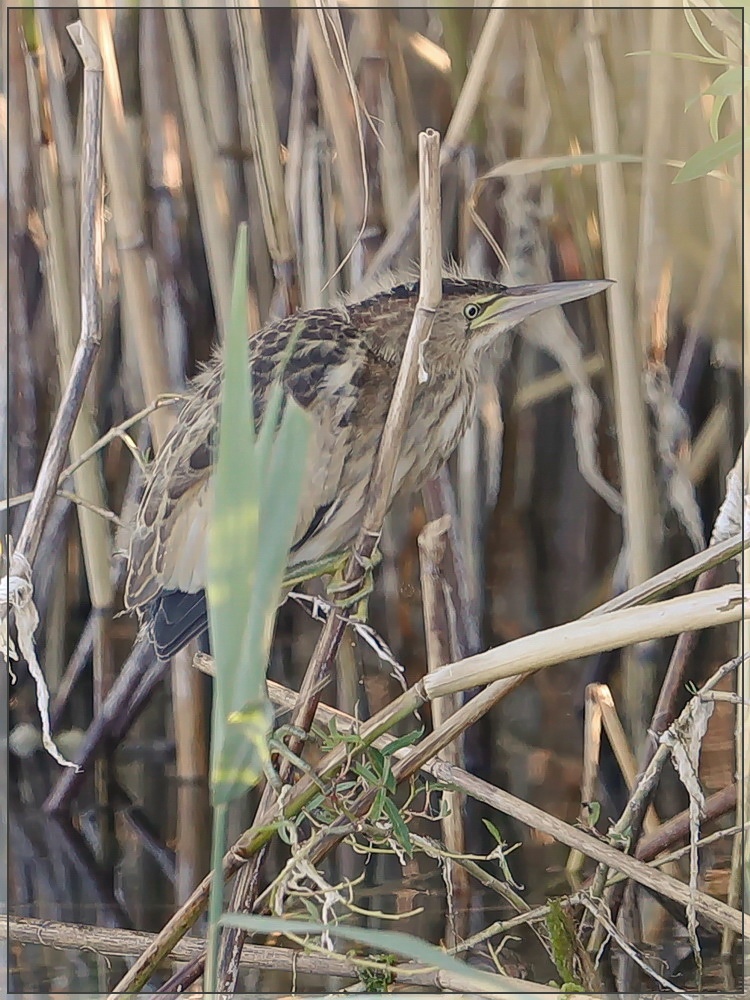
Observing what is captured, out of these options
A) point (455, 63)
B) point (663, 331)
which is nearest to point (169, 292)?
point (455, 63)

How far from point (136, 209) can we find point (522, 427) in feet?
1.05

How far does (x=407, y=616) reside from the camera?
2.54ft

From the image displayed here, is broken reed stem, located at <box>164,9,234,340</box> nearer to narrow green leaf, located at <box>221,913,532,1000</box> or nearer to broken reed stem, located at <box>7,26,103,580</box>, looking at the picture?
broken reed stem, located at <box>7,26,103,580</box>

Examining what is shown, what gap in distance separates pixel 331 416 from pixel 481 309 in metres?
0.13

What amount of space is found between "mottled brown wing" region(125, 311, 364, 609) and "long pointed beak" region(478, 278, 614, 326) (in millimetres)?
101

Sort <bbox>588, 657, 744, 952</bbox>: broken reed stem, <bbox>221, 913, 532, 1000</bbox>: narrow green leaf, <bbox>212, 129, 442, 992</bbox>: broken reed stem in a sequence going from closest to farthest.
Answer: <bbox>221, 913, 532, 1000</bbox>: narrow green leaf → <bbox>212, 129, 442, 992</bbox>: broken reed stem → <bbox>588, 657, 744, 952</bbox>: broken reed stem

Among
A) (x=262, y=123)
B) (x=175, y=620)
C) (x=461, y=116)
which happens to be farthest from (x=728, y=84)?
(x=175, y=620)

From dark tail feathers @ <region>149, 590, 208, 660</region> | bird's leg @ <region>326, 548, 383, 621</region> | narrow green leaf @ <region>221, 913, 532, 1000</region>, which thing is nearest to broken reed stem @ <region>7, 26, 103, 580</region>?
dark tail feathers @ <region>149, 590, 208, 660</region>

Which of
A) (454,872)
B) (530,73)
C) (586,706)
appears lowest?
(454,872)

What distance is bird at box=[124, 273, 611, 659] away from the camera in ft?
2.38

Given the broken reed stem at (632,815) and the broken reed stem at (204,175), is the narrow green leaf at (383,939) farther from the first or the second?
the broken reed stem at (204,175)

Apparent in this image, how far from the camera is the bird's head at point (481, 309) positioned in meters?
0.74

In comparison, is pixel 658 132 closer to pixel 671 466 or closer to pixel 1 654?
pixel 671 466

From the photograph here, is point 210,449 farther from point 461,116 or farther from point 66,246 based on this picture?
point 461,116
